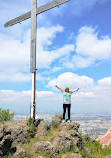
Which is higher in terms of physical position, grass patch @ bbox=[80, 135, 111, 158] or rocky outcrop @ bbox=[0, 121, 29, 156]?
rocky outcrop @ bbox=[0, 121, 29, 156]

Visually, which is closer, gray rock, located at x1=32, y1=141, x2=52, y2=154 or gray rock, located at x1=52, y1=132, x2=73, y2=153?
gray rock, located at x1=32, y1=141, x2=52, y2=154

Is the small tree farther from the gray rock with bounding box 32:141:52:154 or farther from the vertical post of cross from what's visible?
the gray rock with bounding box 32:141:52:154

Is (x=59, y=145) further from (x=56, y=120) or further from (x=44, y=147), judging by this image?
(x=56, y=120)

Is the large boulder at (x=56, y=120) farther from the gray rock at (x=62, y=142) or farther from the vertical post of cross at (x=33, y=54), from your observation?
the gray rock at (x=62, y=142)

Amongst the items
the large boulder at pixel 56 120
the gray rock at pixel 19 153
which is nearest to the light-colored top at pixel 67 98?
the large boulder at pixel 56 120

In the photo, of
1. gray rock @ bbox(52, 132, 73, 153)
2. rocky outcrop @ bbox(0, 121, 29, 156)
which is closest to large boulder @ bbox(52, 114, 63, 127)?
rocky outcrop @ bbox(0, 121, 29, 156)

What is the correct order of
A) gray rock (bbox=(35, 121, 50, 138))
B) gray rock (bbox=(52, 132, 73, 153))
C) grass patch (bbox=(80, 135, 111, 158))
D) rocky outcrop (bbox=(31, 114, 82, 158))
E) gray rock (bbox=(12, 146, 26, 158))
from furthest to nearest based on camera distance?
gray rock (bbox=(35, 121, 50, 138)) < grass patch (bbox=(80, 135, 111, 158)) < gray rock (bbox=(52, 132, 73, 153)) < rocky outcrop (bbox=(31, 114, 82, 158)) < gray rock (bbox=(12, 146, 26, 158))

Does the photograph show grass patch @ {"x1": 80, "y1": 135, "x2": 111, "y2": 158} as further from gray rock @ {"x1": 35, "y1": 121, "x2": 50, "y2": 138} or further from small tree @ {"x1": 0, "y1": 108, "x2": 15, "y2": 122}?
small tree @ {"x1": 0, "y1": 108, "x2": 15, "y2": 122}

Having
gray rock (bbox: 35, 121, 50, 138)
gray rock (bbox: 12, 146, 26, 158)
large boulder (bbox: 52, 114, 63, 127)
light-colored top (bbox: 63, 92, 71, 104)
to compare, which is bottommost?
gray rock (bbox: 12, 146, 26, 158)

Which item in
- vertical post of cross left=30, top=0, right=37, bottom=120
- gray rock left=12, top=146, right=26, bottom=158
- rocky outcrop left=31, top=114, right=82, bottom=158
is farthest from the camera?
vertical post of cross left=30, top=0, right=37, bottom=120

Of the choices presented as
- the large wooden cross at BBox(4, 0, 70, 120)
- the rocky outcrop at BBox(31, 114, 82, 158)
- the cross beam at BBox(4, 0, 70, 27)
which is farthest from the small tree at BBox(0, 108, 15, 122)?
the cross beam at BBox(4, 0, 70, 27)

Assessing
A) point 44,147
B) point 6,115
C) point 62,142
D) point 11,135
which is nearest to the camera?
point 44,147

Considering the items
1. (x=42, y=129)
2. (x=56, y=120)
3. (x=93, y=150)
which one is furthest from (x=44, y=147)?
(x=56, y=120)

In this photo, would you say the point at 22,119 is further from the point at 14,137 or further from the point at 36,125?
the point at 14,137
